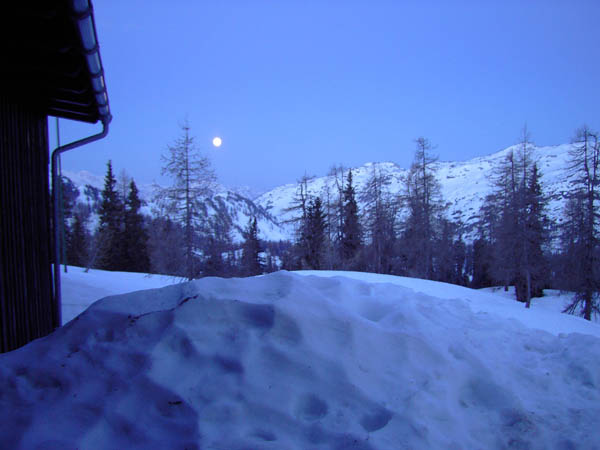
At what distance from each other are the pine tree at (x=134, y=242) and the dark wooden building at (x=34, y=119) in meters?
24.3

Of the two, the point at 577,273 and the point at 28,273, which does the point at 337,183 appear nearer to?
the point at 577,273

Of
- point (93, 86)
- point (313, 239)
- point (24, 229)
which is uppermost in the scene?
point (93, 86)

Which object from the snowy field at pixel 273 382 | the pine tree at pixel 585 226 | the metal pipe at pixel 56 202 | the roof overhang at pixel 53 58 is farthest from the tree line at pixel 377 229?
the snowy field at pixel 273 382

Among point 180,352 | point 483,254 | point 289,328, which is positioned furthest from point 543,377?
point 483,254

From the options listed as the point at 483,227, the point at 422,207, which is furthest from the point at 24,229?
the point at 483,227

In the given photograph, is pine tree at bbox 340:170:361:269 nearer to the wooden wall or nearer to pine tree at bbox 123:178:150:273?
pine tree at bbox 123:178:150:273

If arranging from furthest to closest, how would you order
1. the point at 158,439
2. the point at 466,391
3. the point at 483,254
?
the point at 483,254 → the point at 466,391 → the point at 158,439

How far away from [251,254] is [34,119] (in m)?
24.9

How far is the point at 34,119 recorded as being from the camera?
4.02 metres

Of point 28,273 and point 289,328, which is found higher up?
point 28,273

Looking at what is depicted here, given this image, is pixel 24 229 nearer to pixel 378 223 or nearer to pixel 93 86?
A: pixel 93 86

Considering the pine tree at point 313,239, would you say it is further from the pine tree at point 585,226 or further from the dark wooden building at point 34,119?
the dark wooden building at point 34,119

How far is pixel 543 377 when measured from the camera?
293 cm

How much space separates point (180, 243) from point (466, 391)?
15.9 meters
